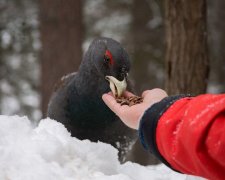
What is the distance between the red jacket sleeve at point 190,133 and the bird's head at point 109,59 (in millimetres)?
1731

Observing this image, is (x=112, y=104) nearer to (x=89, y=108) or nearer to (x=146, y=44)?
(x=89, y=108)

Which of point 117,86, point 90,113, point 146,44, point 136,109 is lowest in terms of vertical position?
point 146,44

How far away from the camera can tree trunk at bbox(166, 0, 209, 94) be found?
5.23m

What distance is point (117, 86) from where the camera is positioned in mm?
3652

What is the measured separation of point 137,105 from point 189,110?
543mm

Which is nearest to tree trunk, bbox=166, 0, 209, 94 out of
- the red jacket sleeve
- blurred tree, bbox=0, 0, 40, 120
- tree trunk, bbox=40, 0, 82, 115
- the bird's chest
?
the bird's chest

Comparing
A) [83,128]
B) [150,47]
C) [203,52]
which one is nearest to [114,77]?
[83,128]

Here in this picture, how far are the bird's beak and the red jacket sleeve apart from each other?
3.63ft

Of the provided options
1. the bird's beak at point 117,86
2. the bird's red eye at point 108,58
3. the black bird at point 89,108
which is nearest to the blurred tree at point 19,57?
the black bird at point 89,108

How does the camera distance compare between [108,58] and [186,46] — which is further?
[186,46]

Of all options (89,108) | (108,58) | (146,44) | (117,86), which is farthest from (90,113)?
(146,44)

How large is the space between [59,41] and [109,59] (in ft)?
15.6

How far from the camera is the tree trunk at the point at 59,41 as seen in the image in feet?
28.2

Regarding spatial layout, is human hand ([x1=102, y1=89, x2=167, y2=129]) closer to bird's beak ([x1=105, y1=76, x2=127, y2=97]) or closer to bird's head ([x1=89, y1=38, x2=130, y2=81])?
bird's beak ([x1=105, y1=76, x2=127, y2=97])
